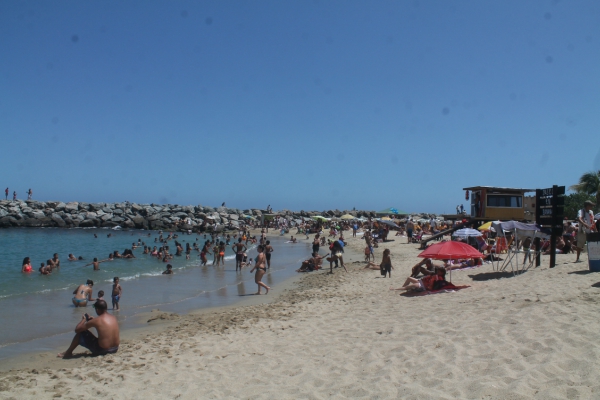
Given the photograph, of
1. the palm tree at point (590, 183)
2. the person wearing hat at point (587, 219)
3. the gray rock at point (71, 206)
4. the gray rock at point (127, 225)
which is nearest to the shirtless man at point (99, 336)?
the person wearing hat at point (587, 219)

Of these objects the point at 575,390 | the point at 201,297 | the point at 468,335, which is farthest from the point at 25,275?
the point at 575,390

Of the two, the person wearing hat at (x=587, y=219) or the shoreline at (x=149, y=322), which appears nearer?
the shoreline at (x=149, y=322)

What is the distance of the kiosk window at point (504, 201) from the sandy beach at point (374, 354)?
12.9 meters

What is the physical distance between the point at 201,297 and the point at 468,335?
935cm

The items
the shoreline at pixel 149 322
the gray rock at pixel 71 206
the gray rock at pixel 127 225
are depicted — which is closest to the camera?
the shoreline at pixel 149 322

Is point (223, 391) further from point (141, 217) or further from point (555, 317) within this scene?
point (141, 217)

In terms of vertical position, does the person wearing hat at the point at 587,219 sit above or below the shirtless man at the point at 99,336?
above

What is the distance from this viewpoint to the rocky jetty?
52.0 meters

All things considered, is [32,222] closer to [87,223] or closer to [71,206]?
[71,206]

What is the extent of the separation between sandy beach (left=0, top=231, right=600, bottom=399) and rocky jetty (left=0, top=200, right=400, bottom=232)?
144 feet

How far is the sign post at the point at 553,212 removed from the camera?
10609mm

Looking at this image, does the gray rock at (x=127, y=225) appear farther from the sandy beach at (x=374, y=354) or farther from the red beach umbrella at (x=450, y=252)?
Answer: the red beach umbrella at (x=450, y=252)

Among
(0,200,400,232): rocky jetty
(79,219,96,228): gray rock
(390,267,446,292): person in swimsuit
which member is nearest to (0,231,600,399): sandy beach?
(390,267,446,292): person in swimsuit

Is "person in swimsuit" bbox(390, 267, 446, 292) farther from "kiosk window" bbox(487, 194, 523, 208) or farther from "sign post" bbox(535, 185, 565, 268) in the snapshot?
"kiosk window" bbox(487, 194, 523, 208)
